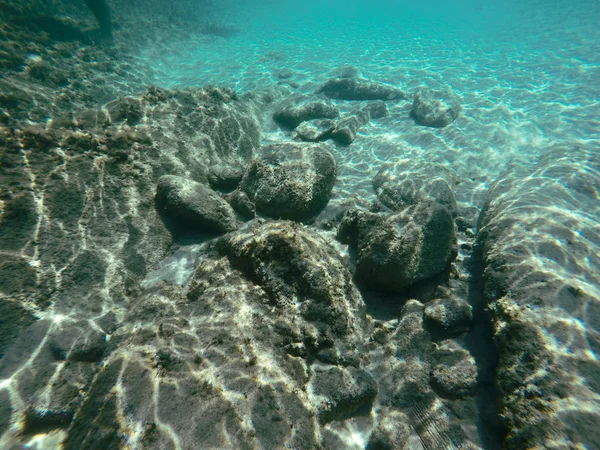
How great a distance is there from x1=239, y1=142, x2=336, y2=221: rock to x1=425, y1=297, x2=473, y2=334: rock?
3114 millimetres

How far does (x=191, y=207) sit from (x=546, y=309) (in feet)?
18.2

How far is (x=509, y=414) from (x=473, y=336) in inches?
47.3

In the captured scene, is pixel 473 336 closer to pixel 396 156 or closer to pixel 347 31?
pixel 396 156

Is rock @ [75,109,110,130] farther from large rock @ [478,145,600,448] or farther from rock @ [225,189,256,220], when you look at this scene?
large rock @ [478,145,600,448]

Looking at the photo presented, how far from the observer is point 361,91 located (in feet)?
41.1

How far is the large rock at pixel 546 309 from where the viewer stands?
2602 mm

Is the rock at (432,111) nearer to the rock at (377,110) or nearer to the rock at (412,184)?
the rock at (377,110)

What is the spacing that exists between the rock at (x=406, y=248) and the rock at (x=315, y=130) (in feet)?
17.5

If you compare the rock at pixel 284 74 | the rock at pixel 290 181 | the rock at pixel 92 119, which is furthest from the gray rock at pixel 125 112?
the rock at pixel 284 74

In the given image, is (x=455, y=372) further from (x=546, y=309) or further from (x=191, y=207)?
(x=191, y=207)

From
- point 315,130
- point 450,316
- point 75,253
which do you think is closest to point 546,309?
→ point 450,316

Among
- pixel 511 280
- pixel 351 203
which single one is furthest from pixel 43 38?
pixel 511 280

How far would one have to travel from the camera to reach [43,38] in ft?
40.0

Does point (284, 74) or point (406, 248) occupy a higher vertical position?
point (284, 74)
